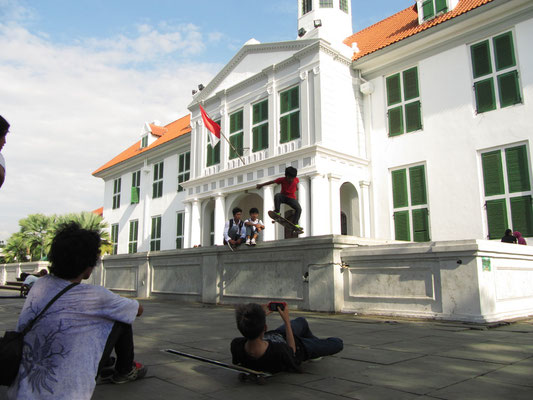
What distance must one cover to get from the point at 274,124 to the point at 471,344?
13.6 m

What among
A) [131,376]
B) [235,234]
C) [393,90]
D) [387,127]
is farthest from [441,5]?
[131,376]

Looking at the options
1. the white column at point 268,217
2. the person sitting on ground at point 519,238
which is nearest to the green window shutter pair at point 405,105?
the white column at point 268,217

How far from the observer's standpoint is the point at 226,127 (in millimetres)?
20141

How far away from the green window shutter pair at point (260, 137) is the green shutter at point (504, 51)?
8677 mm

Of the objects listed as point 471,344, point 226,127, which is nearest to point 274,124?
point 226,127

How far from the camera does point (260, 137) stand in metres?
18.4

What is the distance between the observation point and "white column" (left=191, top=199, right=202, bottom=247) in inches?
805

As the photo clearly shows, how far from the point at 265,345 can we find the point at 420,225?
42.8ft

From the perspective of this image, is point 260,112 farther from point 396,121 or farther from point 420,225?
point 420,225

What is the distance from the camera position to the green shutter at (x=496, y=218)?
1346 cm

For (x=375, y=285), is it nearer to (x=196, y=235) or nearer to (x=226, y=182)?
(x=226, y=182)

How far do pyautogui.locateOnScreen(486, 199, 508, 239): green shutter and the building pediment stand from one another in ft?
28.0

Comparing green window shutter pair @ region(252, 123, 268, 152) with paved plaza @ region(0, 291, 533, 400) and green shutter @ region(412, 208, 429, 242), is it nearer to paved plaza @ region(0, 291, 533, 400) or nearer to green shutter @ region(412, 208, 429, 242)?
green shutter @ region(412, 208, 429, 242)

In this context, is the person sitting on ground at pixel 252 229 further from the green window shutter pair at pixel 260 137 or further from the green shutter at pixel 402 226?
the green window shutter pair at pixel 260 137
